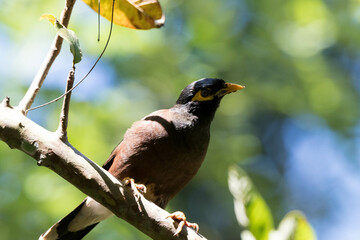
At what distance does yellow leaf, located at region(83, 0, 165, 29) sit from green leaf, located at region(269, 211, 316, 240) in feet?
3.90

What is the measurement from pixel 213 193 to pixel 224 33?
2259 millimetres

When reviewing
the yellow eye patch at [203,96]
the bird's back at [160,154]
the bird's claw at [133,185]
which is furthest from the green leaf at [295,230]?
the yellow eye patch at [203,96]

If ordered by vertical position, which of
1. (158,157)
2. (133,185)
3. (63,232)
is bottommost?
(63,232)

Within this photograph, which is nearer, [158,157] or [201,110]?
[158,157]

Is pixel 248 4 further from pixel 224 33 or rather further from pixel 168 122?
pixel 168 122

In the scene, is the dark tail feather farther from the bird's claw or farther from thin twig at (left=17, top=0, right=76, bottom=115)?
thin twig at (left=17, top=0, right=76, bottom=115)

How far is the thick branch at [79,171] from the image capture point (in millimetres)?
1959

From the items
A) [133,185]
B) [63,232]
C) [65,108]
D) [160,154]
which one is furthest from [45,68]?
[63,232]

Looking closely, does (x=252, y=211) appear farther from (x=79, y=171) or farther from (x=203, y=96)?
(x=203, y=96)

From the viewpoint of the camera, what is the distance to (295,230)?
71.6 inches

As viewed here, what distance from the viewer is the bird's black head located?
322 centimetres

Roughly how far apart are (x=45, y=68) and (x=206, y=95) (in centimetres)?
132

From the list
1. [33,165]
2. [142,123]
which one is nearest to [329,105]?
[33,165]

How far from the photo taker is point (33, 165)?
5152 mm
